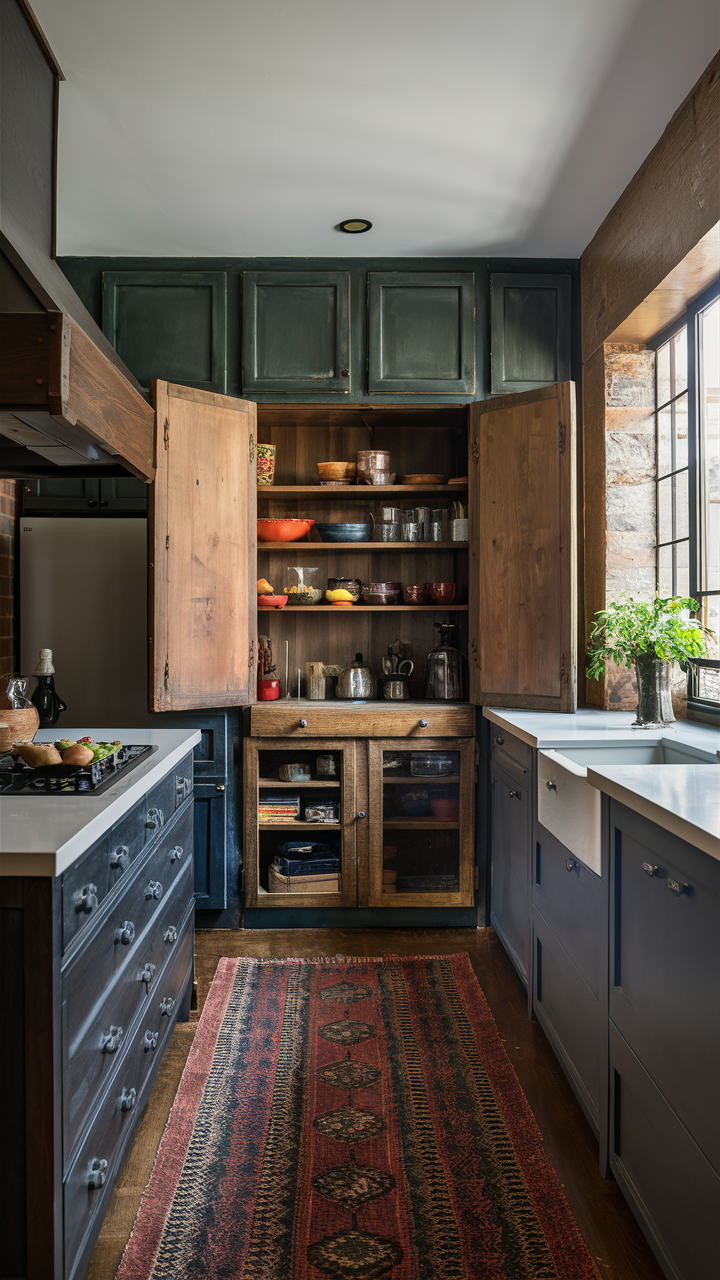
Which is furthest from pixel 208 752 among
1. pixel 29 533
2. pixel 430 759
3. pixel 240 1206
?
pixel 240 1206

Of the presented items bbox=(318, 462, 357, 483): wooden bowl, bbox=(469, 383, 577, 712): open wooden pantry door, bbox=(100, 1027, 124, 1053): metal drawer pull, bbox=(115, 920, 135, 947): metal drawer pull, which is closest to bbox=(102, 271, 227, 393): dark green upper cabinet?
bbox=(318, 462, 357, 483): wooden bowl

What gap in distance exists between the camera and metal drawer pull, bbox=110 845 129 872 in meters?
1.59

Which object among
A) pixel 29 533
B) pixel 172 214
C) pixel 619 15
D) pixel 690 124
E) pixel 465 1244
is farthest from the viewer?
pixel 29 533

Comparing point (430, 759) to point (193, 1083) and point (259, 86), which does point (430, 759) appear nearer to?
point (193, 1083)

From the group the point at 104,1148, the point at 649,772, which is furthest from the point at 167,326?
the point at 104,1148

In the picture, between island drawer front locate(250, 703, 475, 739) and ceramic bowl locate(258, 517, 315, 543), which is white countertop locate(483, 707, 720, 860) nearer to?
island drawer front locate(250, 703, 475, 739)

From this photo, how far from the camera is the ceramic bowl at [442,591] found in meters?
3.45

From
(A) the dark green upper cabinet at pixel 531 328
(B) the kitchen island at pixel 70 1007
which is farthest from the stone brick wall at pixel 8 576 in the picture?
(A) the dark green upper cabinet at pixel 531 328

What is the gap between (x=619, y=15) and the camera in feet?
6.49

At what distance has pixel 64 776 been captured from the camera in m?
1.81

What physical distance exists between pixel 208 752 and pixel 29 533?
3.76 feet

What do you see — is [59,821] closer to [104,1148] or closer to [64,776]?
[64,776]

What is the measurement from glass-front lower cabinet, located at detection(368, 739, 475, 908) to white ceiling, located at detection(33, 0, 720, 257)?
2037 millimetres

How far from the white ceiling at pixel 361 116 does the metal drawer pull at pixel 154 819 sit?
1.96 meters
